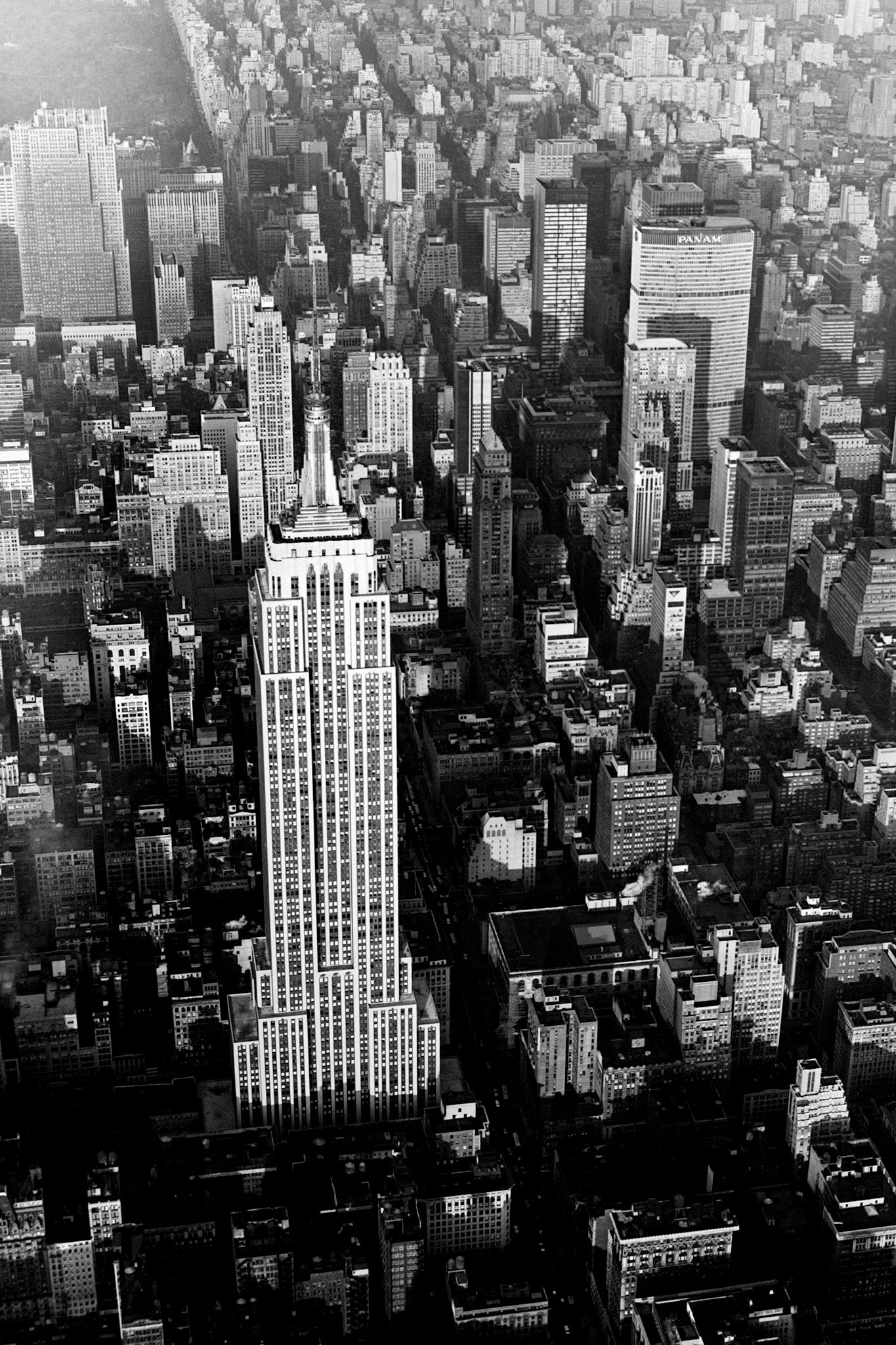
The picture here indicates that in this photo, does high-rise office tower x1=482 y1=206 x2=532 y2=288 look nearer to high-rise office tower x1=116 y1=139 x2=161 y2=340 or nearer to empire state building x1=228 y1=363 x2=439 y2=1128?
high-rise office tower x1=116 y1=139 x2=161 y2=340

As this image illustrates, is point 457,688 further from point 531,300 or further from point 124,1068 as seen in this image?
point 531,300

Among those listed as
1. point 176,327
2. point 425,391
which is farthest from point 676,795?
point 176,327

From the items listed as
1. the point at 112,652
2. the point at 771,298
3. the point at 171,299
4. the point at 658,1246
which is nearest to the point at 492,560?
the point at 112,652

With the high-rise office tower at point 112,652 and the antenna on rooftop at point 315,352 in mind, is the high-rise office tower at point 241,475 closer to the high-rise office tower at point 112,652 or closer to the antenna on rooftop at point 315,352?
the antenna on rooftop at point 315,352

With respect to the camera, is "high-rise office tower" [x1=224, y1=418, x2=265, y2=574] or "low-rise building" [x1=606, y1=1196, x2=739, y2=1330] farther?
"high-rise office tower" [x1=224, y1=418, x2=265, y2=574]

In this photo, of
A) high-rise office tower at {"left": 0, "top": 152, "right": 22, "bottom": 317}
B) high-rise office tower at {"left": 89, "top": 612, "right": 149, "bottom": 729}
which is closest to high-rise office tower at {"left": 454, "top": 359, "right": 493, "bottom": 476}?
high-rise office tower at {"left": 89, "top": 612, "right": 149, "bottom": 729}

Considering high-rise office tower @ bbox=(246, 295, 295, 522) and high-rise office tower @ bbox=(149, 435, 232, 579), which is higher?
high-rise office tower @ bbox=(246, 295, 295, 522)

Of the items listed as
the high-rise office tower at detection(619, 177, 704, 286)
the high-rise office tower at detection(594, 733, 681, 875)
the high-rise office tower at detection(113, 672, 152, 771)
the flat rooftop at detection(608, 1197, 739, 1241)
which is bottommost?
the flat rooftop at detection(608, 1197, 739, 1241)

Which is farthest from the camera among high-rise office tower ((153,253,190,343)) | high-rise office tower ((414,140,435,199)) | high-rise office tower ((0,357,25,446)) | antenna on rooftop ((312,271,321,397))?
high-rise office tower ((414,140,435,199))
